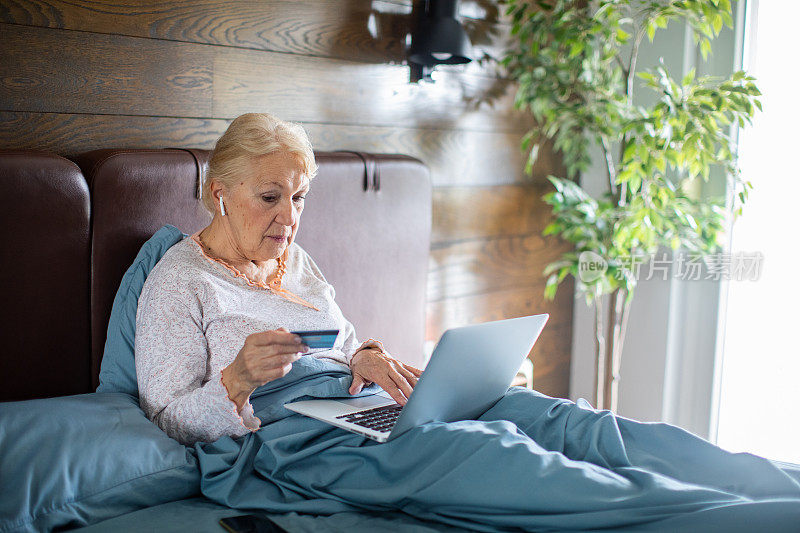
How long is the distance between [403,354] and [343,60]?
857 mm

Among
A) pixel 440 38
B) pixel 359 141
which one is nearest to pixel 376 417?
pixel 359 141

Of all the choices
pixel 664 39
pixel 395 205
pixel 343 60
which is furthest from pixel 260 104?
pixel 664 39

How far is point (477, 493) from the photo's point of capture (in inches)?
42.0

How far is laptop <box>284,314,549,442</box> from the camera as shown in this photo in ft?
3.80

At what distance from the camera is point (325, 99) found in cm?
203

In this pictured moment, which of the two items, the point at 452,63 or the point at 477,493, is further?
the point at 452,63

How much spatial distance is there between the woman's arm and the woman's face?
17 centimetres

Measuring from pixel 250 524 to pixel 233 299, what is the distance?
20.7 inches

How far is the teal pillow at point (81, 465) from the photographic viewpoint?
1.04 metres

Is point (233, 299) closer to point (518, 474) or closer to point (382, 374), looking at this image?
point (382, 374)

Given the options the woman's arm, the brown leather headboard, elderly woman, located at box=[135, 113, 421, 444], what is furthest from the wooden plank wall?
the woman's arm

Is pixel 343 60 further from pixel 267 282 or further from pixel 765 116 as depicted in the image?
pixel 765 116

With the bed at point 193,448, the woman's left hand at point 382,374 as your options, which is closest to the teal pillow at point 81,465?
the bed at point 193,448

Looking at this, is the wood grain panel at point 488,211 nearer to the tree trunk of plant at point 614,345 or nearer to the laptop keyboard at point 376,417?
the tree trunk of plant at point 614,345
